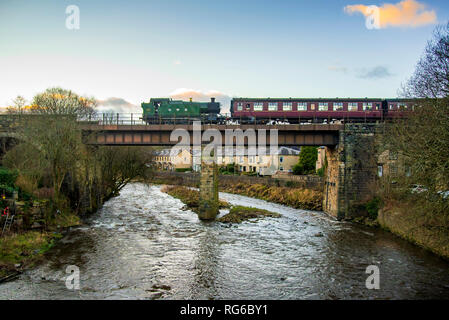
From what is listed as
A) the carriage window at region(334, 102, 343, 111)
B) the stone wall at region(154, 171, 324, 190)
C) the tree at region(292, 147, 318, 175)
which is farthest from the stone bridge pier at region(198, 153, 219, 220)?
the tree at region(292, 147, 318, 175)

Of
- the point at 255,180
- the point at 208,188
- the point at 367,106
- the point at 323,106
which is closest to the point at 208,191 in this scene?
the point at 208,188

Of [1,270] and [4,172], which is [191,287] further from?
[4,172]

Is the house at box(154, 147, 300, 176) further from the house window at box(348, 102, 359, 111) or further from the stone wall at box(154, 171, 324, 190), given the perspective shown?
the house window at box(348, 102, 359, 111)

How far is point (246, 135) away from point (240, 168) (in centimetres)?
5416

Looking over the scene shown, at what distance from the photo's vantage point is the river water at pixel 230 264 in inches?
547

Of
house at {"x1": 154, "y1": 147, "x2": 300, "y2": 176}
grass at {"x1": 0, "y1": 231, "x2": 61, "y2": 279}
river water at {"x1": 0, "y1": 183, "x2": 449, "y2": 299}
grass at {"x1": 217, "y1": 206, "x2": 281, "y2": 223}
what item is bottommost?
grass at {"x1": 217, "y1": 206, "x2": 281, "y2": 223}

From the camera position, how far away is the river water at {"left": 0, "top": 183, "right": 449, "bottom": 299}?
13.9 metres

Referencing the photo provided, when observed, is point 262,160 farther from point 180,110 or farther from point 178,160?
point 178,160

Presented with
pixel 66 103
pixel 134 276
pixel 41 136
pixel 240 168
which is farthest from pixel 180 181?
pixel 134 276

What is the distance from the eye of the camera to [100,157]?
35.7 m

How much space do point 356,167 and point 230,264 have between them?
59.0 ft

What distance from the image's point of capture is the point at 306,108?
37.5 metres

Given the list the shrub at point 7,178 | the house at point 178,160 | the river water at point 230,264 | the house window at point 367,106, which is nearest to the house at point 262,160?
the house at point 178,160

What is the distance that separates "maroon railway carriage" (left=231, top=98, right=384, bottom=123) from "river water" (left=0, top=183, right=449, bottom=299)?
1388 cm
